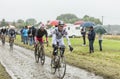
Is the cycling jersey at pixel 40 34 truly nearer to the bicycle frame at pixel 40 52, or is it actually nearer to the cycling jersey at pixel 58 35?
the bicycle frame at pixel 40 52

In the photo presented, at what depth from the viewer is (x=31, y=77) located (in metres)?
14.8

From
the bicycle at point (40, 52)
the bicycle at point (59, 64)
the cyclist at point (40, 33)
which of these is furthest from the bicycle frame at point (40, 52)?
the bicycle at point (59, 64)

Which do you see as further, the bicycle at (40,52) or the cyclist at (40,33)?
the bicycle at (40,52)

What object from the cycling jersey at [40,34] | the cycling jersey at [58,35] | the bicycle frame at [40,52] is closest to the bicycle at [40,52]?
the bicycle frame at [40,52]

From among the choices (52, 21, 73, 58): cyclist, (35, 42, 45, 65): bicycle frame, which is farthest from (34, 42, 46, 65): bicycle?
(52, 21, 73, 58): cyclist

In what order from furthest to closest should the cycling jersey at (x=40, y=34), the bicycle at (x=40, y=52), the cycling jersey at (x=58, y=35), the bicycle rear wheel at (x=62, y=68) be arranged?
the bicycle at (x=40, y=52) < the cycling jersey at (x=40, y=34) < the cycling jersey at (x=58, y=35) < the bicycle rear wheel at (x=62, y=68)

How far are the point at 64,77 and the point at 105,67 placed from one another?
12.2 feet

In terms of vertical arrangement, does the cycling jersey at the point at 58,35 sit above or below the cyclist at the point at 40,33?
above

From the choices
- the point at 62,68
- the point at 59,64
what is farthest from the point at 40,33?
the point at 62,68

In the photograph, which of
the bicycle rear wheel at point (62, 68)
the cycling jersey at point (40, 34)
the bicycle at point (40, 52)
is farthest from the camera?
the bicycle at point (40, 52)

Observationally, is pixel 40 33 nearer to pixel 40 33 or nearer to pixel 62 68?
pixel 40 33

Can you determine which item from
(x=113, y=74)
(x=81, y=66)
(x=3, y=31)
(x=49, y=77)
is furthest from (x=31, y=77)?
(x=3, y=31)

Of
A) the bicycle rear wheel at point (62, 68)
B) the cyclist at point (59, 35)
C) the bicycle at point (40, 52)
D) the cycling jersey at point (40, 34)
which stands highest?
the cyclist at point (59, 35)

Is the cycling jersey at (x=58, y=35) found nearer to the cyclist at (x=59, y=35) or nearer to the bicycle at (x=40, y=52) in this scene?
the cyclist at (x=59, y=35)
